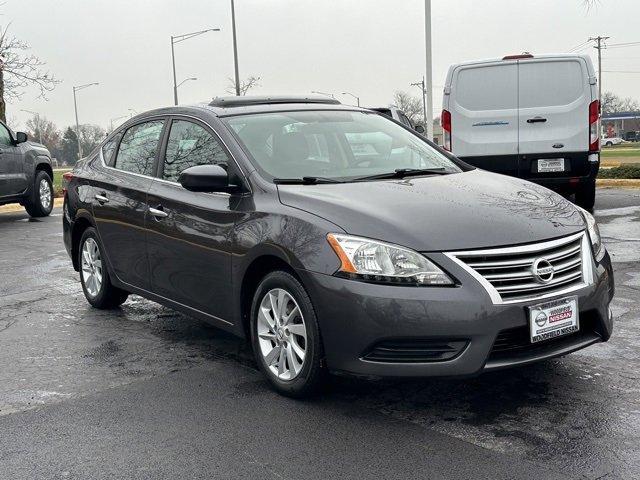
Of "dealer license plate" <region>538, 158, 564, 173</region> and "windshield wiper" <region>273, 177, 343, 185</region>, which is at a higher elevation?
"windshield wiper" <region>273, 177, 343, 185</region>

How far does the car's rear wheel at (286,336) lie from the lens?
4.08 metres

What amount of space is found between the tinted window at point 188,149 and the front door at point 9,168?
9.16m

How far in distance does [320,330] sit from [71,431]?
1341 millimetres

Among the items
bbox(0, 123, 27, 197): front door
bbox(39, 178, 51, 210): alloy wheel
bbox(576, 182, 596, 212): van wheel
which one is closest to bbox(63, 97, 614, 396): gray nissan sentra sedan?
bbox(576, 182, 596, 212): van wheel

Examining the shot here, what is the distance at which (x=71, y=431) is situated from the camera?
3.99 meters

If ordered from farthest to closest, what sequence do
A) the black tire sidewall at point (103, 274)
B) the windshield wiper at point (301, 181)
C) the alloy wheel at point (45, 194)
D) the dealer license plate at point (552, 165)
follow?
the alloy wheel at point (45, 194), the dealer license plate at point (552, 165), the black tire sidewall at point (103, 274), the windshield wiper at point (301, 181)

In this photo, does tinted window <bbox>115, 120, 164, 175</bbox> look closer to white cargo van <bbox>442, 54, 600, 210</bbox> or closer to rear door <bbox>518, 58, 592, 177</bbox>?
white cargo van <bbox>442, 54, 600, 210</bbox>

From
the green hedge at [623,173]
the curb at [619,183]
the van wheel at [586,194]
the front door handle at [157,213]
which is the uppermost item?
the front door handle at [157,213]

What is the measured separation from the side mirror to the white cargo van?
699 centimetres

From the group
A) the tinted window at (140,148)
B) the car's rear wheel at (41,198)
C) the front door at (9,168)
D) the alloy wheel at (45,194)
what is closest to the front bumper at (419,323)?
the tinted window at (140,148)

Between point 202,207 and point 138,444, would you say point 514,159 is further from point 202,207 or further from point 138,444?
point 138,444

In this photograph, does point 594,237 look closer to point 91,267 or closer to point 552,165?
point 91,267

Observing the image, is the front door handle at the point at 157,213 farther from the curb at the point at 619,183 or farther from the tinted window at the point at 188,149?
the curb at the point at 619,183

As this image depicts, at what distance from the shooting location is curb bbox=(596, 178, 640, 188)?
16609 millimetres
